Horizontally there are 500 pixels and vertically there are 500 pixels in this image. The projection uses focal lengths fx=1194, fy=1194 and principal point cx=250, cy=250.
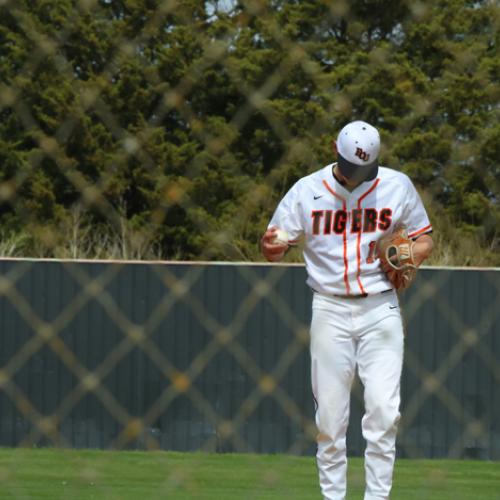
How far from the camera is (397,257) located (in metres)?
3.00

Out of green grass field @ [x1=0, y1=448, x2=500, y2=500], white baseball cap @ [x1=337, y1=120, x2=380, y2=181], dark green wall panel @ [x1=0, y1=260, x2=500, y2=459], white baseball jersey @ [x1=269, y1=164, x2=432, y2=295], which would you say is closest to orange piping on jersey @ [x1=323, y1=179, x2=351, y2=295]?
white baseball jersey @ [x1=269, y1=164, x2=432, y2=295]

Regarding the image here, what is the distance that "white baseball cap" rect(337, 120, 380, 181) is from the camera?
2.91 metres

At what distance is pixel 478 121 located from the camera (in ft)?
10.9

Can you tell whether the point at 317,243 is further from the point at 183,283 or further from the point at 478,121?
the point at 183,283

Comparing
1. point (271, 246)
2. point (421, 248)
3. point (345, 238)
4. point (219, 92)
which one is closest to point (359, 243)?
point (345, 238)

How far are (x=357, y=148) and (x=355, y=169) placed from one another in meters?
0.07

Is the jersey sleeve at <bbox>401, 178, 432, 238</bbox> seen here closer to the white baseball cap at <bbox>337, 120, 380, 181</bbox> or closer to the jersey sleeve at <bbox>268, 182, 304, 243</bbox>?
the white baseball cap at <bbox>337, 120, 380, 181</bbox>

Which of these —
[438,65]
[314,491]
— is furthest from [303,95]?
[314,491]

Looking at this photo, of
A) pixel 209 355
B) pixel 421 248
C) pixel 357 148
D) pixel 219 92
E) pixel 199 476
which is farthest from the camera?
pixel 209 355

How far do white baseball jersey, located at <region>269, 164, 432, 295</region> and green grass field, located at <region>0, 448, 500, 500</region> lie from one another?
3.06 m

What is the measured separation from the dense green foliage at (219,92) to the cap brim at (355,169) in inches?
5.1

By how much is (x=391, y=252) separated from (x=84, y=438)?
6.10m

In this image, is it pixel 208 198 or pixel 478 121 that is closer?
pixel 478 121

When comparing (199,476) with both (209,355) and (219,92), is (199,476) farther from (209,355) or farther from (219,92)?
(219,92)
